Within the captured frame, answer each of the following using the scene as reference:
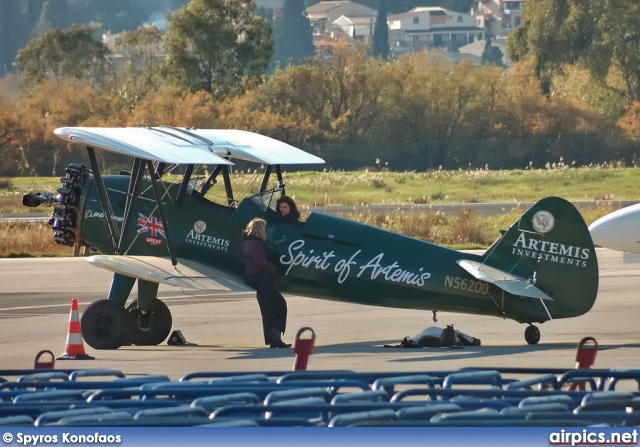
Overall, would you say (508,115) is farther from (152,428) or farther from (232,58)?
(152,428)

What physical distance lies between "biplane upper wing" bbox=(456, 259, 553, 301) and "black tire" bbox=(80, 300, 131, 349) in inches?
170

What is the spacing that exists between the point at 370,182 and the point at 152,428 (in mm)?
56326

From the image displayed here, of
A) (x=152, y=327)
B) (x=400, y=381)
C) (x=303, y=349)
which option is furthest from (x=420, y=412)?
(x=152, y=327)

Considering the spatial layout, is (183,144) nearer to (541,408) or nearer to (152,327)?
(152,327)

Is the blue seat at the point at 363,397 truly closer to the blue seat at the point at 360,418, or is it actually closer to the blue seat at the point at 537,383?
the blue seat at the point at 360,418

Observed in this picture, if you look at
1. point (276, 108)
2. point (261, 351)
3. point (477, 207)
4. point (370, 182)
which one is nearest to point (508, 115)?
point (276, 108)

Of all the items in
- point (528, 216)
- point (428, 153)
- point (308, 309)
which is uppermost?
point (528, 216)

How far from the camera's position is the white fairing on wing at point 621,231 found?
22141mm

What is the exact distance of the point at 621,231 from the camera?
22203 mm

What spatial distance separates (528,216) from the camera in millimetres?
15961

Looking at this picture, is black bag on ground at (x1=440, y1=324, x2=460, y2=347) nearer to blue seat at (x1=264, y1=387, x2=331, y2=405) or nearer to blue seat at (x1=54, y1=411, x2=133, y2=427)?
blue seat at (x1=264, y1=387, x2=331, y2=405)

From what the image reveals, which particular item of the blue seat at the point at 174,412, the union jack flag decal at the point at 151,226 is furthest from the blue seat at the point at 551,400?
the union jack flag decal at the point at 151,226

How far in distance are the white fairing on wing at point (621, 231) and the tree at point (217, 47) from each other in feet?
196

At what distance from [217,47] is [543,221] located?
66030 mm
